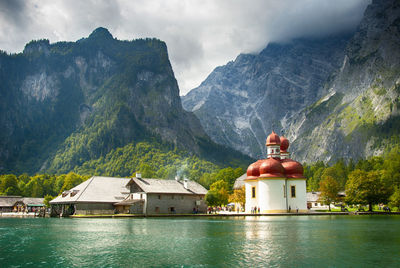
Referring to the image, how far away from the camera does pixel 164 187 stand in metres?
87.6

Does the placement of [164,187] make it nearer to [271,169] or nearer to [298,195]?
[271,169]

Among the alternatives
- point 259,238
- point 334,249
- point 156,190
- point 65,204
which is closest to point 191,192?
point 156,190

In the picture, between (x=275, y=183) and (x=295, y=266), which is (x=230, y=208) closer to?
(x=275, y=183)

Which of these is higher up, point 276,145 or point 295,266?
point 276,145

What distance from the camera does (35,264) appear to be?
21.8 metres

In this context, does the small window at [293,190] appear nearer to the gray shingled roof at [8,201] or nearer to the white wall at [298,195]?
the white wall at [298,195]

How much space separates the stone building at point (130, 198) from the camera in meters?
81.8

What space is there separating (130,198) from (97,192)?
23.3 ft

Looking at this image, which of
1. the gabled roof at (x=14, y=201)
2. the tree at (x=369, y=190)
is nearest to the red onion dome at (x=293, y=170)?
the tree at (x=369, y=190)

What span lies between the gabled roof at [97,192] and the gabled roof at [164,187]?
4.29 metres

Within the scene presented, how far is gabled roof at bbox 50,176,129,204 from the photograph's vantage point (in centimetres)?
8201

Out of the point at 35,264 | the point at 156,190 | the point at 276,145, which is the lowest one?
the point at 35,264

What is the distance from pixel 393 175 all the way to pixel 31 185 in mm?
121550

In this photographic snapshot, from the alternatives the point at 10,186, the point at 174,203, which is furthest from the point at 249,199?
the point at 10,186
